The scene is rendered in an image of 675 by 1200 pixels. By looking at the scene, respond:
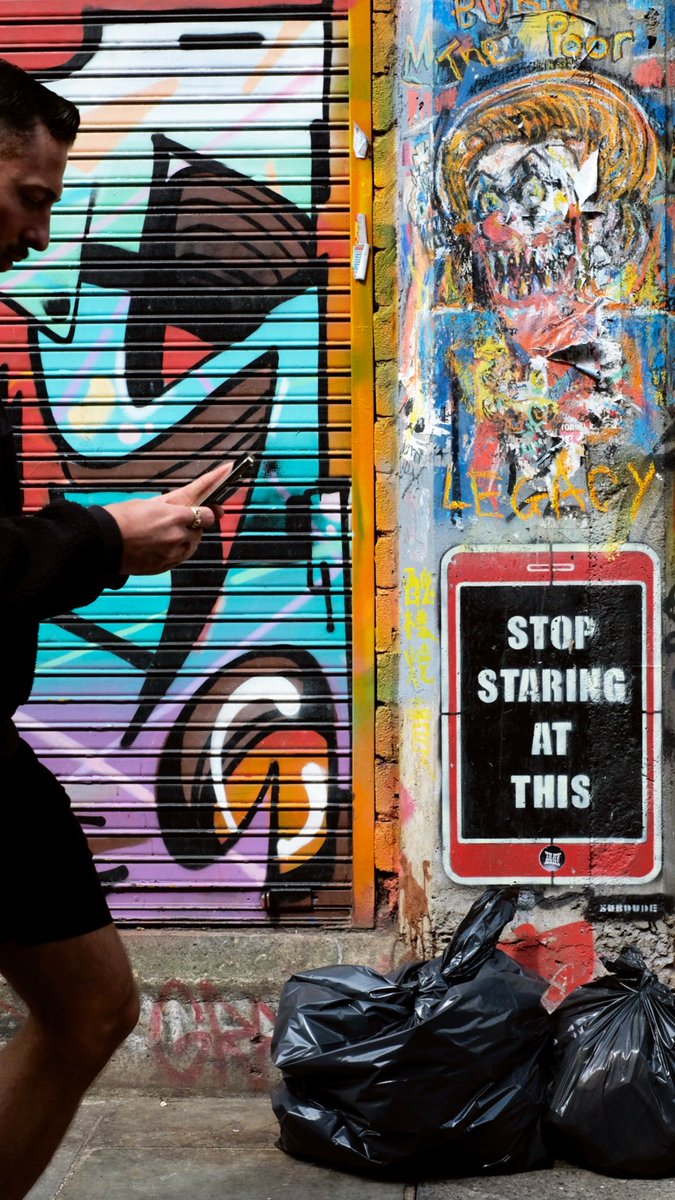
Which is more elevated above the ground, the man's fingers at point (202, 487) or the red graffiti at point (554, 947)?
the man's fingers at point (202, 487)

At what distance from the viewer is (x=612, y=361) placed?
4008 mm

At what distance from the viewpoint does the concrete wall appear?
13.1 ft

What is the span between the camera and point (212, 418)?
4.34m

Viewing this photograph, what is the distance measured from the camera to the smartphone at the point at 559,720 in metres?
4.03

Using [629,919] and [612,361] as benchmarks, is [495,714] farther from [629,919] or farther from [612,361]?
[612,361]

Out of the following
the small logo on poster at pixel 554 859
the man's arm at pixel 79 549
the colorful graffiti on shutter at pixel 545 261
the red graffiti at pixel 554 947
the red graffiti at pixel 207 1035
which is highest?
the colorful graffiti on shutter at pixel 545 261

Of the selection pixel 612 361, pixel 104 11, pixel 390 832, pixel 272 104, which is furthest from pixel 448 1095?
pixel 104 11

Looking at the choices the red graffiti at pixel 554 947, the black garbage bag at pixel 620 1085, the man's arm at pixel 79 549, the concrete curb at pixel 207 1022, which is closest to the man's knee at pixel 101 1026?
the man's arm at pixel 79 549

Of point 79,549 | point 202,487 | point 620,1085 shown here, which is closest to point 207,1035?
point 620,1085

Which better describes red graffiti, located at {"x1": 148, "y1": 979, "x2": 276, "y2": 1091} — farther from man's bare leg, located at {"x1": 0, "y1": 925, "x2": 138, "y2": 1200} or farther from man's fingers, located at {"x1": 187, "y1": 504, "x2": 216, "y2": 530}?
man's fingers, located at {"x1": 187, "y1": 504, "x2": 216, "y2": 530}

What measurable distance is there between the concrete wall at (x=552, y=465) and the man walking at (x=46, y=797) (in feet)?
5.08

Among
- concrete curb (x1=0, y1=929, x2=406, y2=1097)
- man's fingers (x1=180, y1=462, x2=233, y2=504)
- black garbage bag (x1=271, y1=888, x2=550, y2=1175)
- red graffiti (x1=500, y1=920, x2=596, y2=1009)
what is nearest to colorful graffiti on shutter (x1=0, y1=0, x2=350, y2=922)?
concrete curb (x1=0, y1=929, x2=406, y2=1097)

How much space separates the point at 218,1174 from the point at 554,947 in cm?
114

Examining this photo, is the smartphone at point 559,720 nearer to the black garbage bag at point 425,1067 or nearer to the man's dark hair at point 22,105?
the black garbage bag at point 425,1067
